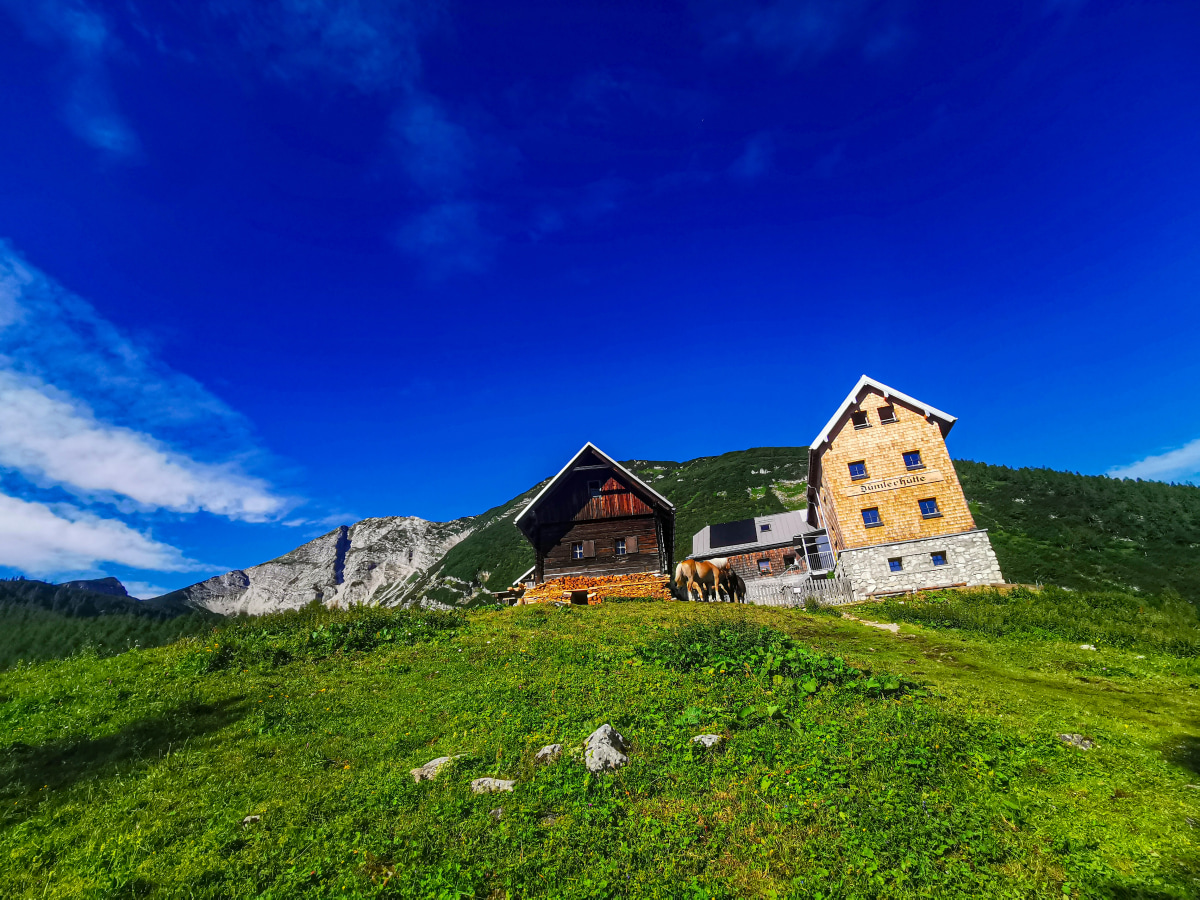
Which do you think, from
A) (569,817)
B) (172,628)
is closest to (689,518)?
(172,628)

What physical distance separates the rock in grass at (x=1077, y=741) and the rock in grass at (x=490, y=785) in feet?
30.4

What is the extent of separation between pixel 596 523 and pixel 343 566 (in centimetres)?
17236

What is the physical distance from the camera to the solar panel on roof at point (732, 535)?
185ft

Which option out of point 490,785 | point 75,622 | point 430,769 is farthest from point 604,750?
point 75,622

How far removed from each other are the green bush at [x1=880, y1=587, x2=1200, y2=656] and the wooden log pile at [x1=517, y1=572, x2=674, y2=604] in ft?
40.4

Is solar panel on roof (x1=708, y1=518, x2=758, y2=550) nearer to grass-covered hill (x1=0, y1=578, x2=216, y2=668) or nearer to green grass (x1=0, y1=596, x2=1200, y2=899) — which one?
green grass (x1=0, y1=596, x2=1200, y2=899)

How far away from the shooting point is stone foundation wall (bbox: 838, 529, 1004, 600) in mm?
30703

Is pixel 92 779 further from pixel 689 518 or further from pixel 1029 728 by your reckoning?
pixel 689 518

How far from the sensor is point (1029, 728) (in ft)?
31.3

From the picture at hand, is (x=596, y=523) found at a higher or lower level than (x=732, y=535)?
lower

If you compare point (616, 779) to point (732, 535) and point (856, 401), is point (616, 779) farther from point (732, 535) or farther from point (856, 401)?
point (732, 535)

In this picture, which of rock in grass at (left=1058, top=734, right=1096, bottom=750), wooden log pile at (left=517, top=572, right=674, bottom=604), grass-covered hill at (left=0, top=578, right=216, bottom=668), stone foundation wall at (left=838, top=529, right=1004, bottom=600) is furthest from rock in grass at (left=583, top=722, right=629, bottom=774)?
stone foundation wall at (left=838, top=529, right=1004, bottom=600)

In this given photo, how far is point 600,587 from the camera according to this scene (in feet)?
109

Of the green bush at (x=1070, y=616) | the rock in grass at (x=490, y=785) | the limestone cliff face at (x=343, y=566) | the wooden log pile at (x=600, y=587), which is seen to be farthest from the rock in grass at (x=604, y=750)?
the limestone cliff face at (x=343, y=566)
